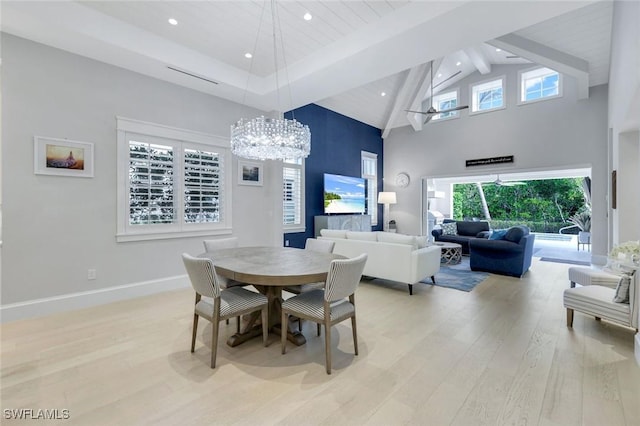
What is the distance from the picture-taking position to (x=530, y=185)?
12.1 meters

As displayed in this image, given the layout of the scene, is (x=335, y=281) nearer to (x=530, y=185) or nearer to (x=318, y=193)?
(x=318, y=193)

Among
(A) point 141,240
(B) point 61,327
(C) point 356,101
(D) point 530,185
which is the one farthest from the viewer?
(D) point 530,185

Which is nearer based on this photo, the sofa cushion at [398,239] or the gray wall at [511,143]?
the sofa cushion at [398,239]

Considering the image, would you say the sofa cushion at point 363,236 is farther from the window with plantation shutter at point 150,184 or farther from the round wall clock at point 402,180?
the round wall clock at point 402,180

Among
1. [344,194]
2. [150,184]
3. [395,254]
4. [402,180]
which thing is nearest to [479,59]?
[402,180]

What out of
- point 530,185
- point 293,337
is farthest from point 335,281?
point 530,185

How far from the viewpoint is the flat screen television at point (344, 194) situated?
6.97 metres

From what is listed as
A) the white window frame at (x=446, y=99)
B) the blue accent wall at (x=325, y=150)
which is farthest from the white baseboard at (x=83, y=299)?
the white window frame at (x=446, y=99)

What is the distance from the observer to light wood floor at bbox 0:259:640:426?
182 cm

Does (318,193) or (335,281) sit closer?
(335,281)

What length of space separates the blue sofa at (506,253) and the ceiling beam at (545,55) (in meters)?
3.14

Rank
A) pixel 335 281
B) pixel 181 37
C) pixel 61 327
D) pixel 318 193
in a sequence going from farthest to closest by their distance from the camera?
1. pixel 318 193
2. pixel 181 37
3. pixel 61 327
4. pixel 335 281

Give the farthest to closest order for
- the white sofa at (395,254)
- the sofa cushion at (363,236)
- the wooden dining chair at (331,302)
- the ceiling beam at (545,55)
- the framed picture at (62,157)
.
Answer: the ceiling beam at (545,55) → the sofa cushion at (363,236) → the white sofa at (395,254) → the framed picture at (62,157) → the wooden dining chair at (331,302)

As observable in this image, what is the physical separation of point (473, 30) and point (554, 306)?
3578mm
